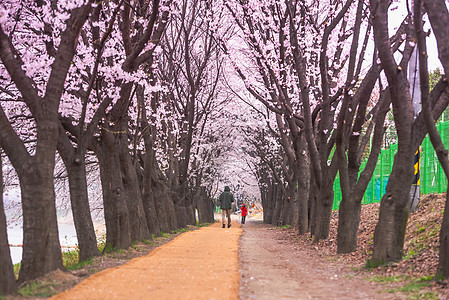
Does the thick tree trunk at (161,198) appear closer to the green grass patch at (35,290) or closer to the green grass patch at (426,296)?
the green grass patch at (35,290)

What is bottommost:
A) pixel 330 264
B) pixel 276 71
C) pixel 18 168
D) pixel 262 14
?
pixel 330 264

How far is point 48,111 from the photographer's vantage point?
809 centimetres

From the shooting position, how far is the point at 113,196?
44.1 ft

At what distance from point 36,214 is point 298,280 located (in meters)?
4.19

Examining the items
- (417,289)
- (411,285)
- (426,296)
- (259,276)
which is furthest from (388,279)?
(259,276)

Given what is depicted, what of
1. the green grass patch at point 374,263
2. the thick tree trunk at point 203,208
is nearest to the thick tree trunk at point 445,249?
the green grass patch at point 374,263

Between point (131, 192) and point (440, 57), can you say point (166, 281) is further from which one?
point (131, 192)

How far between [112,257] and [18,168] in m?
4.34

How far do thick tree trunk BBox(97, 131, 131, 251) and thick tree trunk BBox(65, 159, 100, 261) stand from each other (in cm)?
166

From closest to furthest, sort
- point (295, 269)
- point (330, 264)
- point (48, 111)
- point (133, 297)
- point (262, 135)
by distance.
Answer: point (133, 297), point (48, 111), point (295, 269), point (330, 264), point (262, 135)

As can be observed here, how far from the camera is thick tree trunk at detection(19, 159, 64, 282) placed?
25.8ft

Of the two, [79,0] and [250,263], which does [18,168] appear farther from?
[250,263]

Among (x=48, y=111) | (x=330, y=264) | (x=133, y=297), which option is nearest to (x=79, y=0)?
(x=48, y=111)

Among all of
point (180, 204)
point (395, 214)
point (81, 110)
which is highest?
point (81, 110)
